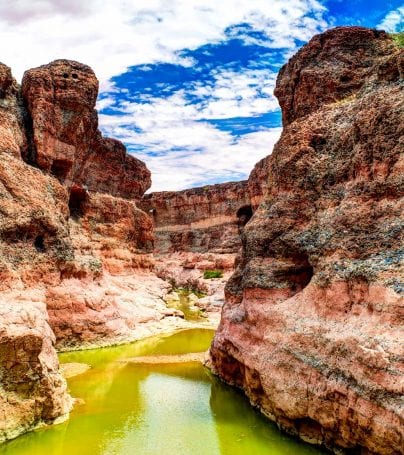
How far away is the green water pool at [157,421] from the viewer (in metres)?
10.1

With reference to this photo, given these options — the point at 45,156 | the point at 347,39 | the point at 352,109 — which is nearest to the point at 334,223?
the point at 352,109

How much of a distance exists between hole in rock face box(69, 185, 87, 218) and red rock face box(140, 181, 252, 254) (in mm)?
26963

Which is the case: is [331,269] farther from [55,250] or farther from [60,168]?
[60,168]

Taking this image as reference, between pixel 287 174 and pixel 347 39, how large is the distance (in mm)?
5570

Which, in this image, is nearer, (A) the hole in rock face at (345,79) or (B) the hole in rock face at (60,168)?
(A) the hole in rock face at (345,79)

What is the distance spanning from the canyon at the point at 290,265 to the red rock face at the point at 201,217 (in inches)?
1289

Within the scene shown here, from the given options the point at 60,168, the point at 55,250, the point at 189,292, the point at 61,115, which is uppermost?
the point at 61,115

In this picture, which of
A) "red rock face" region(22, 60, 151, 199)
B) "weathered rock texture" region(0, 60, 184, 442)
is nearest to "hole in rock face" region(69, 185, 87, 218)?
"weathered rock texture" region(0, 60, 184, 442)

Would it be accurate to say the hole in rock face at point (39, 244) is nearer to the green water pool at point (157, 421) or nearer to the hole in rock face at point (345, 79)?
the green water pool at point (157, 421)

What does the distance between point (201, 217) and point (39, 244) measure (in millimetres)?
43405

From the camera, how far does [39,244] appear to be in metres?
19.6

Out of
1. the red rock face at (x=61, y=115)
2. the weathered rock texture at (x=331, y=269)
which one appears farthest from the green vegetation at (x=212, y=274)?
the weathered rock texture at (x=331, y=269)

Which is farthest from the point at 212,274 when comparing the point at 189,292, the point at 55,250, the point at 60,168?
the point at 55,250

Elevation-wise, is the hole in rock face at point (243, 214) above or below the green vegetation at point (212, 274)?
above
